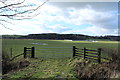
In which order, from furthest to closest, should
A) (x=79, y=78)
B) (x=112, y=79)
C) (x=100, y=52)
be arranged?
(x=100, y=52)
(x=79, y=78)
(x=112, y=79)

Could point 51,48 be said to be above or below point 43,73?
above

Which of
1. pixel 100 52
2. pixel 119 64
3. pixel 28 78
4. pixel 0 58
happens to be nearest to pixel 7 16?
pixel 28 78

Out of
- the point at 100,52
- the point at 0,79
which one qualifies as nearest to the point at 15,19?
the point at 0,79

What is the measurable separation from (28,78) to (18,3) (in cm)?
373

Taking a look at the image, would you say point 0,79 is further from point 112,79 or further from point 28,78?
point 112,79

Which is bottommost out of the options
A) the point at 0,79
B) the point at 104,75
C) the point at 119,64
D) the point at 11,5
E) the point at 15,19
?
the point at 0,79

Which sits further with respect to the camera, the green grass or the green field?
the green field

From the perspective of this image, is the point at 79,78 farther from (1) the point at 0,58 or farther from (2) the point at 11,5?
(1) the point at 0,58

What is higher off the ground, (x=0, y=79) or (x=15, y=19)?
(x=15, y=19)

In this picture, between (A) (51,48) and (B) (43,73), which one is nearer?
(B) (43,73)

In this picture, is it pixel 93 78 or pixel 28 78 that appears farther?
pixel 28 78

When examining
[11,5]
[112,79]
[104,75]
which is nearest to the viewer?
[11,5]

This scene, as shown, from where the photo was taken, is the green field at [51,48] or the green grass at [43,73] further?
the green field at [51,48]

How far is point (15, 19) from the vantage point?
3.40 m
